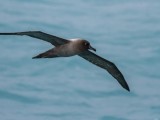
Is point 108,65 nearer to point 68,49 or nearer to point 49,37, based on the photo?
point 49,37

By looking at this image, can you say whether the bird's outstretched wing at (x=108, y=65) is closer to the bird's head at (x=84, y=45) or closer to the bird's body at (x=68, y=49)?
the bird's head at (x=84, y=45)

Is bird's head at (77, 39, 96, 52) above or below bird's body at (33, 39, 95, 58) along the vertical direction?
above

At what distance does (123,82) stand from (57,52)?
2880mm

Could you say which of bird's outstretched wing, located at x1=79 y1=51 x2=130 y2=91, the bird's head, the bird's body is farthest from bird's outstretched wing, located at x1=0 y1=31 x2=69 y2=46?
bird's outstretched wing, located at x1=79 y1=51 x2=130 y2=91

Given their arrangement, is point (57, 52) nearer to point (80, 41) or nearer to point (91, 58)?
point (80, 41)

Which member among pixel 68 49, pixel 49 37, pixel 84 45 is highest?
pixel 49 37

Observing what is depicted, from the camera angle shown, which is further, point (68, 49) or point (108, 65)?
point (108, 65)

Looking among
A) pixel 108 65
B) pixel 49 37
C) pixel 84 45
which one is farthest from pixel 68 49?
pixel 108 65

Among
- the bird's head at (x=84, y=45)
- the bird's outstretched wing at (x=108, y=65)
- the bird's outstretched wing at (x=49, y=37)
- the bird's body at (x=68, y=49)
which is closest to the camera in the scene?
the bird's body at (x=68, y=49)

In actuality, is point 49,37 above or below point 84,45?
above

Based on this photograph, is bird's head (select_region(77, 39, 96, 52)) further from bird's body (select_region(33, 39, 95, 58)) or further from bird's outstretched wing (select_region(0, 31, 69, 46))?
bird's outstretched wing (select_region(0, 31, 69, 46))

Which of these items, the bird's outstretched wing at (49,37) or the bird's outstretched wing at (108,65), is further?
the bird's outstretched wing at (108,65)

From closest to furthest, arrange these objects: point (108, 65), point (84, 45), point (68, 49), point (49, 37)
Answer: point (68, 49) < point (84, 45) < point (49, 37) < point (108, 65)

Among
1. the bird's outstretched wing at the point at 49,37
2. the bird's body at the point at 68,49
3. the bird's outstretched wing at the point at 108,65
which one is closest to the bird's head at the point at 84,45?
the bird's body at the point at 68,49
